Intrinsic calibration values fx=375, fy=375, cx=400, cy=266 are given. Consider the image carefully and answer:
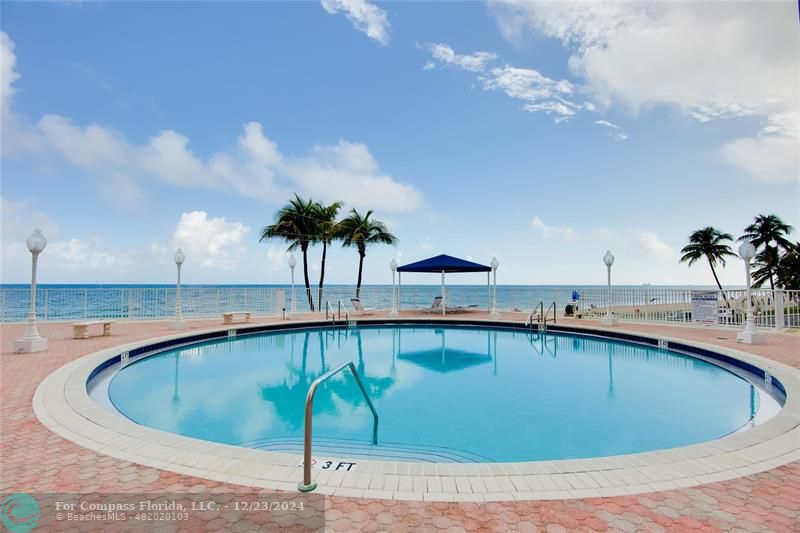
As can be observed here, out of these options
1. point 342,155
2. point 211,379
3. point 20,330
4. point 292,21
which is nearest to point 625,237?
point 342,155

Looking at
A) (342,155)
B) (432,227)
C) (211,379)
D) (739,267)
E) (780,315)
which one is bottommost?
(211,379)

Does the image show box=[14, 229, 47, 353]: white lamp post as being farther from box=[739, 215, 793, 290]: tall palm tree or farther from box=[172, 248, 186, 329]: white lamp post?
box=[739, 215, 793, 290]: tall palm tree

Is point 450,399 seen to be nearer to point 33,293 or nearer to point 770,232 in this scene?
point 33,293

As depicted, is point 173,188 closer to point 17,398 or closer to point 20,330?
point 20,330

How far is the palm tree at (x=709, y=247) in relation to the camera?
27.4m

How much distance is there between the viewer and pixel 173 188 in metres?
20.1

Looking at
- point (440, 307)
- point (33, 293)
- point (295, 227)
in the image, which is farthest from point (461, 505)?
point (295, 227)

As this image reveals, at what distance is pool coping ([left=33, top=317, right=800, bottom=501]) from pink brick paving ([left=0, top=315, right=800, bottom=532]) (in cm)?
8

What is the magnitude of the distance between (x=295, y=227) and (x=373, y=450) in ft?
54.7

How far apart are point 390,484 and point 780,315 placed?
39.2ft

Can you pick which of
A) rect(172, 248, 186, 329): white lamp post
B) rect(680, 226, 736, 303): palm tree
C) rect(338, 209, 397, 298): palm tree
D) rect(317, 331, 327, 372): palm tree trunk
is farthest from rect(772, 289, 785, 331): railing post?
rect(680, 226, 736, 303): palm tree

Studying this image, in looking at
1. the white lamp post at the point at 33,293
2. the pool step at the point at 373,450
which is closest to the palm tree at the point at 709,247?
the pool step at the point at 373,450

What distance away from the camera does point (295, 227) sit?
1919 centimetres

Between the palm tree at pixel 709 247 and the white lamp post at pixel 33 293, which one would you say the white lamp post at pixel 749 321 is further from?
the palm tree at pixel 709 247
